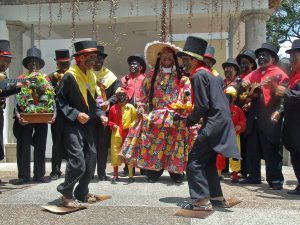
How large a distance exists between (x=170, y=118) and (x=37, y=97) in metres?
2.03

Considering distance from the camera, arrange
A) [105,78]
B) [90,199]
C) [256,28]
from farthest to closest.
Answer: [256,28]
[105,78]
[90,199]

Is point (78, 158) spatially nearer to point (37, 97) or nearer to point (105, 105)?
point (105, 105)

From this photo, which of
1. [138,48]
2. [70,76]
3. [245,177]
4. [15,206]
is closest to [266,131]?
[245,177]

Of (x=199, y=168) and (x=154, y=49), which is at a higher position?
(x=154, y=49)

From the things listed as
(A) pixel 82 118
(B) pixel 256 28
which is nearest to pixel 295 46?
(A) pixel 82 118

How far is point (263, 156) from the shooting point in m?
7.34

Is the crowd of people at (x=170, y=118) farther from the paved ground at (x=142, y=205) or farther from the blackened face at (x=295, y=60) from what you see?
the paved ground at (x=142, y=205)

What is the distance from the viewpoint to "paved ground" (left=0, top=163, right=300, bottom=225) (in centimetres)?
489

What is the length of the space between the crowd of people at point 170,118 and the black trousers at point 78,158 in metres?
0.01

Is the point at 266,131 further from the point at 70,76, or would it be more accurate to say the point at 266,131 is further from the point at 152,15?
the point at 152,15

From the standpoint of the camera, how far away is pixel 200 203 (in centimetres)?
523

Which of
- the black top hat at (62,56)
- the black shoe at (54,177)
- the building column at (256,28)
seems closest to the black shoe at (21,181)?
the black shoe at (54,177)

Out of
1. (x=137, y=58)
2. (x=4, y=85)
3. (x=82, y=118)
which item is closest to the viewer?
(x=82, y=118)

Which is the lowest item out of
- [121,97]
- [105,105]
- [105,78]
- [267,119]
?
[267,119]
